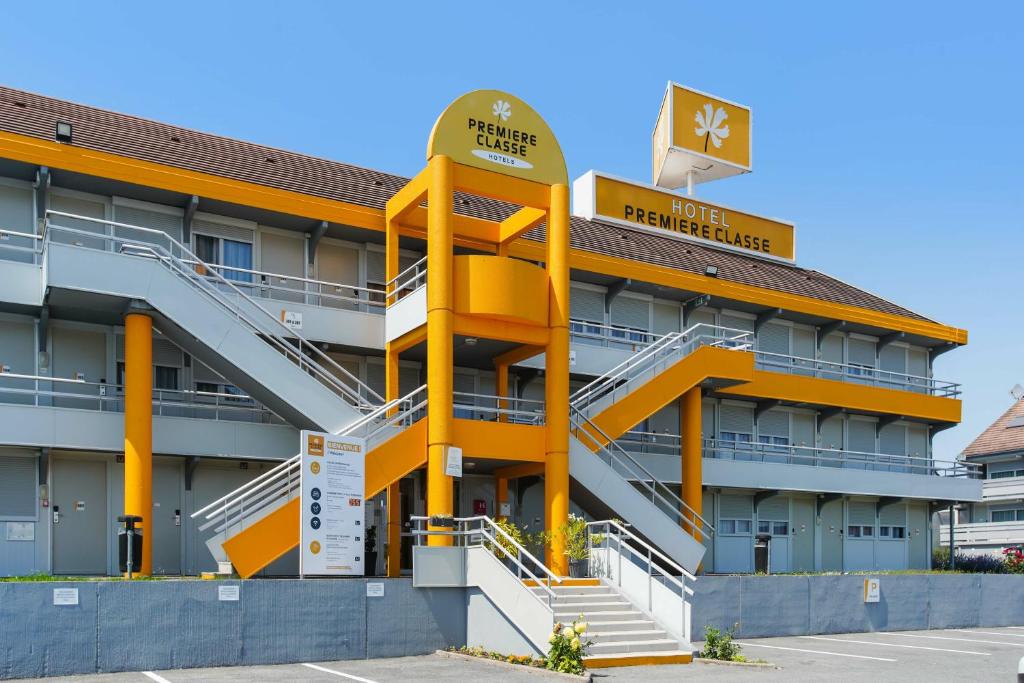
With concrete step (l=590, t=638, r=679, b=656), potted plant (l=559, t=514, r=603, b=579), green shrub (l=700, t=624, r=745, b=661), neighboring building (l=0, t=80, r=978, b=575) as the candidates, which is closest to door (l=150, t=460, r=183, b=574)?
neighboring building (l=0, t=80, r=978, b=575)

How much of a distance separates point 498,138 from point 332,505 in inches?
354

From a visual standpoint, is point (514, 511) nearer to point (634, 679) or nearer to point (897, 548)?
point (634, 679)

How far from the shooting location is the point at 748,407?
3375 cm

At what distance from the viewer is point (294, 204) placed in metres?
25.2

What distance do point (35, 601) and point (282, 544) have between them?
4.68 m

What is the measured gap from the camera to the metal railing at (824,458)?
107 feet

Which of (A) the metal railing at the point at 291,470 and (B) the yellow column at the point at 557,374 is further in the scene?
(B) the yellow column at the point at 557,374

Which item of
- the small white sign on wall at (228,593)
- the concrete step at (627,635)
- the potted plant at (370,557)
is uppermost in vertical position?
the small white sign on wall at (228,593)

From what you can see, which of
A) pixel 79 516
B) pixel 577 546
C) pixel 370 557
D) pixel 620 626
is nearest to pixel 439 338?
pixel 577 546

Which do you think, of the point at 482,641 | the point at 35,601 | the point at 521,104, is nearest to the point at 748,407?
the point at 521,104

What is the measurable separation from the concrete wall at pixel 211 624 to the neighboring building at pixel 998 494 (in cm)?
3447

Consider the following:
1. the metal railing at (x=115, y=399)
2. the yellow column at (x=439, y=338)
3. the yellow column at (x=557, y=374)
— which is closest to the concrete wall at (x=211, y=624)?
the yellow column at (x=439, y=338)

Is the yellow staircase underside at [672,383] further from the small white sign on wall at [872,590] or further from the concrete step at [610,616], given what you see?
the concrete step at [610,616]

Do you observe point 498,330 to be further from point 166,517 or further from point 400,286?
point 166,517
